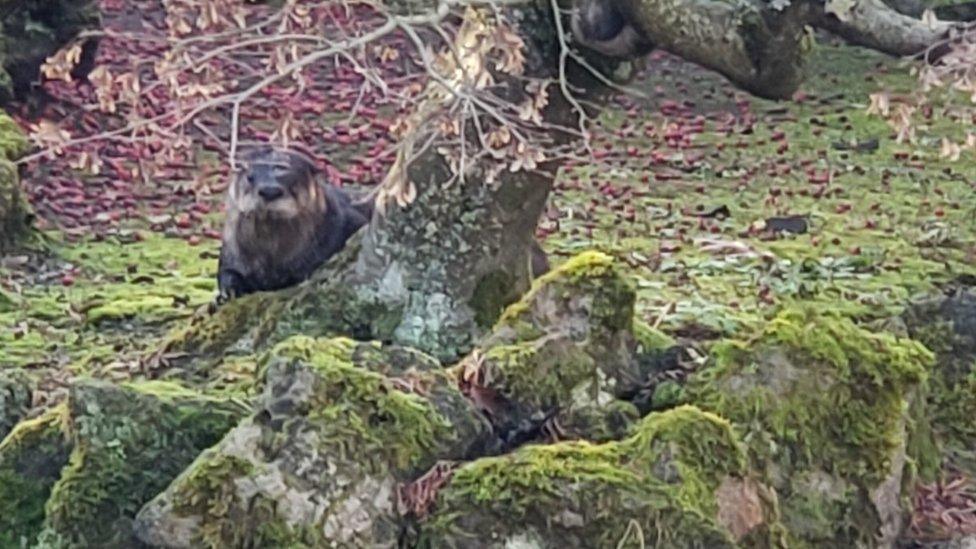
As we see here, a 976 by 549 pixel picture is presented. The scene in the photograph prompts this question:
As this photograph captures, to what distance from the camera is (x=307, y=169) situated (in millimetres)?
7637

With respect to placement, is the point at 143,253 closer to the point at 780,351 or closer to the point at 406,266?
the point at 406,266

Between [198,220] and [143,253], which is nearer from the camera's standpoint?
[143,253]

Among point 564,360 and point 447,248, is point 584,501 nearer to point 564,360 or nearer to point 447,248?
point 564,360

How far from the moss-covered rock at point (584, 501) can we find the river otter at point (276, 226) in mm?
2304

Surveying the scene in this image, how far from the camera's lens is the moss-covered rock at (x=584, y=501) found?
5055 millimetres

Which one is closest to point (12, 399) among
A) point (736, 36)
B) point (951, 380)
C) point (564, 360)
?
point (564, 360)

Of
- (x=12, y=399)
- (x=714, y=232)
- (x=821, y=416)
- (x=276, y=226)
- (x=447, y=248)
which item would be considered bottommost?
(x=714, y=232)

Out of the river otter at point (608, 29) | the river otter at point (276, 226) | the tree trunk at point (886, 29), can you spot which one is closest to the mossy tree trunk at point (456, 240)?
the river otter at point (608, 29)

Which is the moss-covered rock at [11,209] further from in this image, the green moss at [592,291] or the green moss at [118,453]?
the green moss at [592,291]

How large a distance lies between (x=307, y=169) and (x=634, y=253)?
1.98 metres

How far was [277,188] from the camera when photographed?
7484 millimetres

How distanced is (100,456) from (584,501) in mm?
1473

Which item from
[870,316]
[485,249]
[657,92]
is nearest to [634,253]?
[870,316]

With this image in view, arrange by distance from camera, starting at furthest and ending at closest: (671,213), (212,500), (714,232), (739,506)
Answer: (671,213) < (714,232) < (739,506) < (212,500)
